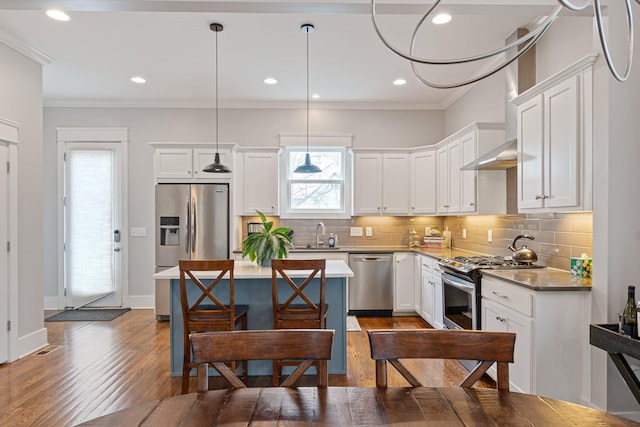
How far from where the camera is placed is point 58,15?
125 inches

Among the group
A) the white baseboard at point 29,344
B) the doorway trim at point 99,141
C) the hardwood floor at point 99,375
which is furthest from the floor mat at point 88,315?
the white baseboard at point 29,344

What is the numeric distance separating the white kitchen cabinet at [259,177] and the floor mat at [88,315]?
2345 mm

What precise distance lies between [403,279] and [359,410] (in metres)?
4.09

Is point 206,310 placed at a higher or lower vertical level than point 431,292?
higher

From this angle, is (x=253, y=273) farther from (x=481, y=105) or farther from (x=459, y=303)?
(x=481, y=105)

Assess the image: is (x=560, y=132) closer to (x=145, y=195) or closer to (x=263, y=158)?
(x=263, y=158)

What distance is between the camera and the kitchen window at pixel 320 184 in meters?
5.65

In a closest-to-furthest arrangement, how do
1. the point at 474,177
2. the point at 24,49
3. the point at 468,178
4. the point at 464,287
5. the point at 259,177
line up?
the point at 464,287
the point at 24,49
the point at 474,177
the point at 468,178
the point at 259,177

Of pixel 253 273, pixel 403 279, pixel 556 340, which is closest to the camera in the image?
pixel 556 340

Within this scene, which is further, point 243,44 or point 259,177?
point 259,177

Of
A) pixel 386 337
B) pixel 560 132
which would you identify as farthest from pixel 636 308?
pixel 386 337

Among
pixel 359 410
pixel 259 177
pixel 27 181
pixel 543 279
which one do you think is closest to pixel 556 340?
pixel 543 279

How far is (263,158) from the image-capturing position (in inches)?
212

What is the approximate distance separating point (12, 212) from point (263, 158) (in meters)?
2.86
